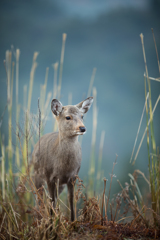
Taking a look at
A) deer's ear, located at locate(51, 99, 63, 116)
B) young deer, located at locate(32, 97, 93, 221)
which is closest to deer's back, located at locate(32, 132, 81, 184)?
young deer, located at locate(32, 97, 93, 221)

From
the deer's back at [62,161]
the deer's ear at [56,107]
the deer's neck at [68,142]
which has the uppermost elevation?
the deer's ear at [56,107]

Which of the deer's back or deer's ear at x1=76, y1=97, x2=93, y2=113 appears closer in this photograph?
the deer's back

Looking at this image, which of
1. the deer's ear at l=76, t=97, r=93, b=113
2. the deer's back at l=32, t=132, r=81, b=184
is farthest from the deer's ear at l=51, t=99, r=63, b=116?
the deer's back at l=32, t=132, r=81, b=184

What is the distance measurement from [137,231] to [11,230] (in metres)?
1.26

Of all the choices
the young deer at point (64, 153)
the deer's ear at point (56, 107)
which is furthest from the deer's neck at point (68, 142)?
the deer's ear at point (56, 107)

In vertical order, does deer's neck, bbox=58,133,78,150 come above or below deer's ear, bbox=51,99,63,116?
below

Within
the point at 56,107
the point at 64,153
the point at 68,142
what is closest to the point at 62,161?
the point at 64,153

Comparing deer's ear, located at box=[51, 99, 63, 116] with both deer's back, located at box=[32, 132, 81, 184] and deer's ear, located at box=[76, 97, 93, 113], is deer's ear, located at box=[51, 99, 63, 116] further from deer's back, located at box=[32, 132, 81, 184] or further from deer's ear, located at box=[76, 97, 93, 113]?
deer's back, located at box=[32, 132, 81, 184]

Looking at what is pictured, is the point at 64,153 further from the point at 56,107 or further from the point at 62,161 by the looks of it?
the point at 56,107

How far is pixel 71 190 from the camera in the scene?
283cm

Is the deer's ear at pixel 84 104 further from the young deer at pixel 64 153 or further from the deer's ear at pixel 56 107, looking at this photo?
the deer's ear at pixel 56 107

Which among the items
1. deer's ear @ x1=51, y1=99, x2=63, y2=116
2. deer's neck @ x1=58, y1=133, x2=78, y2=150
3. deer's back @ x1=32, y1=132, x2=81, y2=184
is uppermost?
deer's ear @ x1=51, y1=99, x2=63, y2=116

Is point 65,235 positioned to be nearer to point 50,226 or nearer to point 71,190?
point 50,226

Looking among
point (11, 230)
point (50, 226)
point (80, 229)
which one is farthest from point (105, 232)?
point (11, 230)
